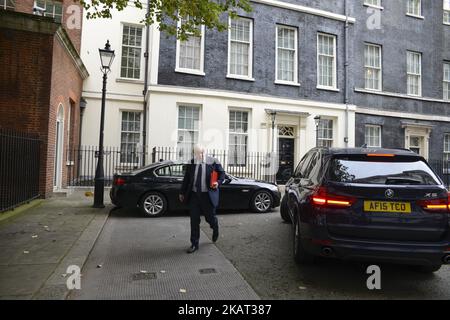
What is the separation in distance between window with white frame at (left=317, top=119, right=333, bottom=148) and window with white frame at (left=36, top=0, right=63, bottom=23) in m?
13.8

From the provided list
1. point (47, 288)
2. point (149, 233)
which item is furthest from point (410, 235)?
point (149, 233)

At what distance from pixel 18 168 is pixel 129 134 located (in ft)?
26.7

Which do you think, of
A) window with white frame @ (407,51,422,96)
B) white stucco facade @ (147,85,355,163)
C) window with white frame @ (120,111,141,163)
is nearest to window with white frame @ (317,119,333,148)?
white stucco facade @ (147,85,355,163)

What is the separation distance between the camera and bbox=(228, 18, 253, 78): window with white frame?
16141 mm

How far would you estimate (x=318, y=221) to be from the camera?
13.3ft

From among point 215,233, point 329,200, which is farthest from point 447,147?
point 329,200

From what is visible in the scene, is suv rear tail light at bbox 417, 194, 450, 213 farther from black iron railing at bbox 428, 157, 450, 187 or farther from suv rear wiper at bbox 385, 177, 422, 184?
black iron railing at bbox 428, 157, 450, 187

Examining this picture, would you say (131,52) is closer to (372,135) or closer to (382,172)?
(372,135)

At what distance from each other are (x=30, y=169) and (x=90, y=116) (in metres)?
7.38

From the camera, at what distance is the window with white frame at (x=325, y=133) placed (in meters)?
17.7

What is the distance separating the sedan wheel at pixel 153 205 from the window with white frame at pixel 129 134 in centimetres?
795

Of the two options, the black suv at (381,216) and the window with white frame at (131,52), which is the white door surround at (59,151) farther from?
the black suv at (381,216)

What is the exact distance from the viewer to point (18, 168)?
8.88m

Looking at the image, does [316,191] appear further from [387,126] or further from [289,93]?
[387,126]
